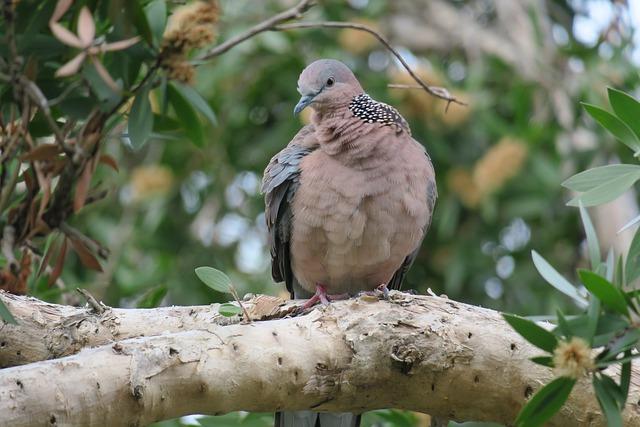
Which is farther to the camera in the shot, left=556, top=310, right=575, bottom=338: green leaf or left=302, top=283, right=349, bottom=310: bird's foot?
left=302, top=283, right=349, bottom=310: bird's foot

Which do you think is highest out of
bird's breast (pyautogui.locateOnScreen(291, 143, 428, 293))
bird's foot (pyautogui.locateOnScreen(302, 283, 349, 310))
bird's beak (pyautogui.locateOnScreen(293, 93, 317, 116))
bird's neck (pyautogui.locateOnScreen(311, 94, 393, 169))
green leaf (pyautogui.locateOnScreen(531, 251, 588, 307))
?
green leaf (pyautogui.locateOnScreen(531, 251, 588, 307))

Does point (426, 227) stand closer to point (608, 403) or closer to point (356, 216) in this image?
point (356, 216)

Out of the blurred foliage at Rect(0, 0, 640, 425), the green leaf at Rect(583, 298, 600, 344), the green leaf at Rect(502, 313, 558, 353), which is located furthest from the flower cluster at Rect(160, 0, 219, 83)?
the blurred foliage at Rect(0, 0, 640, 425)

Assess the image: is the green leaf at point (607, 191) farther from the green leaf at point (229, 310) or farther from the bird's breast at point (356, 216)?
the bird's breast at point (356, 216)

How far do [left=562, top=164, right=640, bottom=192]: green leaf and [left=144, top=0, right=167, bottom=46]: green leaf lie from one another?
4.25 ft

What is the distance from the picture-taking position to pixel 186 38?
275cm

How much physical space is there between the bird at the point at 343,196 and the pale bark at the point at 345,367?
780 mm

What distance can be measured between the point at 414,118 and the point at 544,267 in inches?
137

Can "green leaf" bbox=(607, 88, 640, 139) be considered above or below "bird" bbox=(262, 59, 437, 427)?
above

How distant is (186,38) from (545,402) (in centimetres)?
146

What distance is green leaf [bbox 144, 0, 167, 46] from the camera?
2.81 meters

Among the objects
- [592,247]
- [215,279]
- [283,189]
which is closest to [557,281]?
[592,247]

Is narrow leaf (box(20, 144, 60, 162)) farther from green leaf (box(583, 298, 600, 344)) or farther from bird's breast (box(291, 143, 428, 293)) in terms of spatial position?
green leaf (box(583, 298, 600, 344))

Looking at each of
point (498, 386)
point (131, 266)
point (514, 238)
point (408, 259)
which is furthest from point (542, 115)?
point (498, 386)
